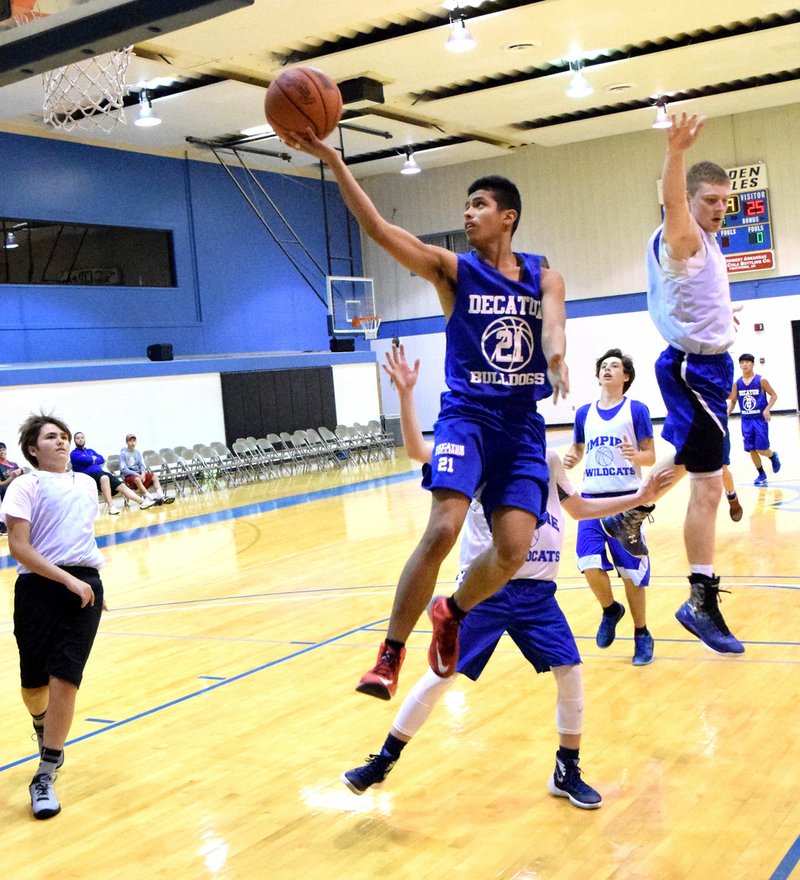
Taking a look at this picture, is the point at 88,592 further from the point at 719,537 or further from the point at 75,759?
the point at 719,537

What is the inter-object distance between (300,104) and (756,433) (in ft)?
36.6

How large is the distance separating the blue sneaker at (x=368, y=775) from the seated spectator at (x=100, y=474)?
435 inches

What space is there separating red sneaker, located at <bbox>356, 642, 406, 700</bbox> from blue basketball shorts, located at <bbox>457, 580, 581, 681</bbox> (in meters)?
0.50

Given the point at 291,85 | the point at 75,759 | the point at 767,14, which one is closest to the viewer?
the point at 291,85

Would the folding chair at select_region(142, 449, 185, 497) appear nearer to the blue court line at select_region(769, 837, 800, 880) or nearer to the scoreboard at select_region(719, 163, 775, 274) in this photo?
the scoreboard at select_region(719, 163, 775, 274)

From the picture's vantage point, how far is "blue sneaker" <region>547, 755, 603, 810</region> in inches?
154

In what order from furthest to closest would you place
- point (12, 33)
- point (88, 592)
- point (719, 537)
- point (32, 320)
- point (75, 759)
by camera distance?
point (32, 320), point (719, 537), point (12, 33), point (75, 759), point (88, 592)

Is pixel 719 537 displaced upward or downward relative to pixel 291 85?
downward

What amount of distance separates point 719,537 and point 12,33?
6.98m

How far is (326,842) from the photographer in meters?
3.80

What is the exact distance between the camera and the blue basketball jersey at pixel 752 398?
13.5 meters

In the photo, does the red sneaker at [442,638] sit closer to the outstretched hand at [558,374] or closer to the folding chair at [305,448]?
the outstretched hand at [558,374]

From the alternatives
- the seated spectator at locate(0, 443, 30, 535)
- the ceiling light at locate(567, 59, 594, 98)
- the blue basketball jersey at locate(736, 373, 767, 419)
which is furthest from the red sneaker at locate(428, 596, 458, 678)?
the ceiling light at locate(567, 59, 594, 98)

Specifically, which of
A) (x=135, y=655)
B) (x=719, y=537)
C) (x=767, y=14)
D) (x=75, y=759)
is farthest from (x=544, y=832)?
(x=767, y=14)
